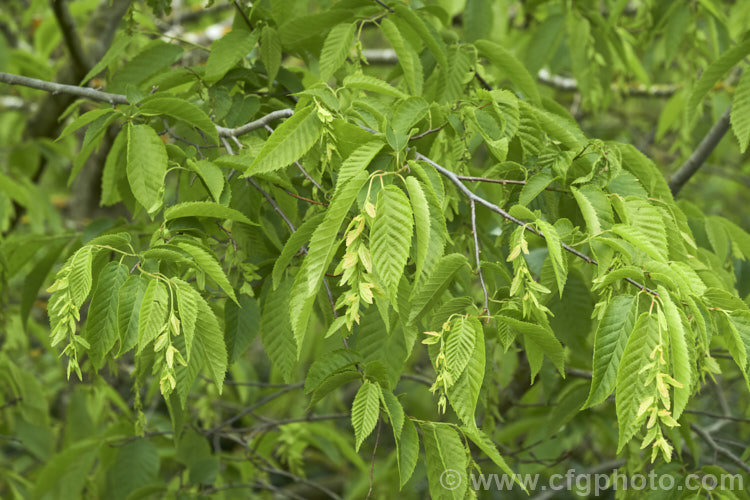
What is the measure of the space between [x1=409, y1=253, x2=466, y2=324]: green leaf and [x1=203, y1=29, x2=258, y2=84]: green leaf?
0.83 metres

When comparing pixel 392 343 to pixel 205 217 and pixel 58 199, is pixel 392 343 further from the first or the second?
pixel 58 199

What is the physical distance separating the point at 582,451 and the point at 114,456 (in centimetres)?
328

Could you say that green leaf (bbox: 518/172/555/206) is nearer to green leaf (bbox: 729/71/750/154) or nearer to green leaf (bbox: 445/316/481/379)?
green leaf (bbox: 445/316/481/379)

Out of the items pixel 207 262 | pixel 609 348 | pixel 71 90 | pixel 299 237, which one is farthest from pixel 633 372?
pixel 71 90

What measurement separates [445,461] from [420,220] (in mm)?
475

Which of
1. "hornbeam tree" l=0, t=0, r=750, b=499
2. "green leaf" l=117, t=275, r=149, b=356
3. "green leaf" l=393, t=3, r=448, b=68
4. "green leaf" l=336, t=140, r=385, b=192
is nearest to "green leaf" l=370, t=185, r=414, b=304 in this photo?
"hornbeam tree" l=0, t=0, r=750, b=499

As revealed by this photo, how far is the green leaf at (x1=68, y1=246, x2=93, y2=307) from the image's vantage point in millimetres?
1178

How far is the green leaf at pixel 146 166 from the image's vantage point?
4.81ft

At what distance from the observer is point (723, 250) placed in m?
1.93

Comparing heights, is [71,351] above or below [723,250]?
above

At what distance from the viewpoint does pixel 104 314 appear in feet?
4.14

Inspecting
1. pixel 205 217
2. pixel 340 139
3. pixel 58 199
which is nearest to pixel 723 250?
pixel 340 139

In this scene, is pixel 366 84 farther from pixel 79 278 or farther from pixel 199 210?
pixel 79 278

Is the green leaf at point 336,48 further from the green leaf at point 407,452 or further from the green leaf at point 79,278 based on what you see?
the green leaf at point 407,452
